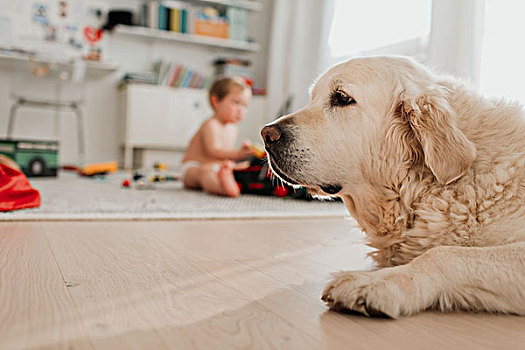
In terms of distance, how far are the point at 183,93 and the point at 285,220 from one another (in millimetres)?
3505

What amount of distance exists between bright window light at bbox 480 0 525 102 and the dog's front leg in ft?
5.47

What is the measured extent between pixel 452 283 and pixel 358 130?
419mm

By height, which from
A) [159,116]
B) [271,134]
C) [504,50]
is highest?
[504,50]

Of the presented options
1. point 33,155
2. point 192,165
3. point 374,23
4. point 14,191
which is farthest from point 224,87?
point 14,191

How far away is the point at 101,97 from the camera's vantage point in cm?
562

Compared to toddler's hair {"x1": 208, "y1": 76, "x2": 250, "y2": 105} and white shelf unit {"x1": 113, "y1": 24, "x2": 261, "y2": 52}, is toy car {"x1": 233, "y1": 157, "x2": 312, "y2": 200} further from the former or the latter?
white shelf unit {"x1": 113, "y1": 24, "x2": 261, "y2": 52}

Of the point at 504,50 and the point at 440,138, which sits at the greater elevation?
the point at 504,50

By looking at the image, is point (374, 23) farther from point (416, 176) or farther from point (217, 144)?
point (416, 176)

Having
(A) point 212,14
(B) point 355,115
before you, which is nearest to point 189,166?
(B) point 355,115

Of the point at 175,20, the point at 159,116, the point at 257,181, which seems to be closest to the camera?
the point at 257,181

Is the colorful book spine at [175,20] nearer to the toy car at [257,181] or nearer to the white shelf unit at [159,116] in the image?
the white shelf unit at [159,116]

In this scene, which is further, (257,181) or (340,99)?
(257,181)

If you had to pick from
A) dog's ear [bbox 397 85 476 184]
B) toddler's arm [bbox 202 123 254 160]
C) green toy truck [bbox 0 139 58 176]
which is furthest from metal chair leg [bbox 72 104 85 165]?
dog's ear [bbox 397 85 476 184]

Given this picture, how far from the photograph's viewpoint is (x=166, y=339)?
2.35 feet
